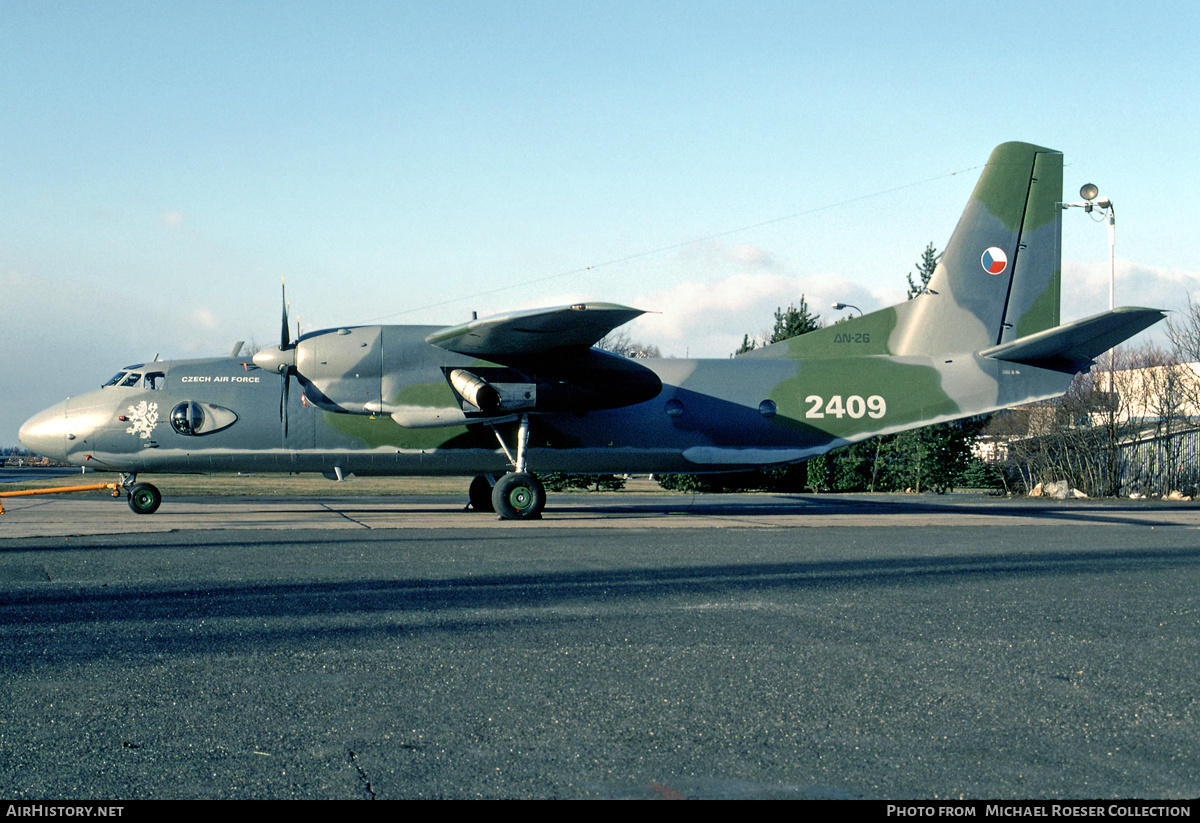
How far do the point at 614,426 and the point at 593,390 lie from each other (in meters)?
1.07

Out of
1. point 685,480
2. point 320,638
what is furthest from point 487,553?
point 685,480

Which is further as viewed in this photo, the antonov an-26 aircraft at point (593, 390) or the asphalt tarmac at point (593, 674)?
the antonov an-26 aircraft at point (593, 390)

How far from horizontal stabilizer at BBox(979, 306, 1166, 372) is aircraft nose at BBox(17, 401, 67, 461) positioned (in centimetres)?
1892

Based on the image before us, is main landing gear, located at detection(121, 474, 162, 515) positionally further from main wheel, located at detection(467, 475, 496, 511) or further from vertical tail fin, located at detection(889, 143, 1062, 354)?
vertical tail fin, located at detection(889, 143, 1062, 354)

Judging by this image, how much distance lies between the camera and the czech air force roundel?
763 inches

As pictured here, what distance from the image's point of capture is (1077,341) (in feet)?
57.5

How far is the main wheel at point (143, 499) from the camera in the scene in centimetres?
1750

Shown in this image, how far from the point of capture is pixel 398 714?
13.8 ft

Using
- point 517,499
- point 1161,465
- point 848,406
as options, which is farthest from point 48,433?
point 1161,465

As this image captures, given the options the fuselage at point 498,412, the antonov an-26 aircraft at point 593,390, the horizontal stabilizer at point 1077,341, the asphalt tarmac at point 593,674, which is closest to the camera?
the asphalt tarmac at point 593,674

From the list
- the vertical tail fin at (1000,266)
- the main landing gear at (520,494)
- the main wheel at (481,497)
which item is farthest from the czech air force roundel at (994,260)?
the main wheel at (481,497)

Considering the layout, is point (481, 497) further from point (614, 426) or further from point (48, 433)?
point (48, 433)

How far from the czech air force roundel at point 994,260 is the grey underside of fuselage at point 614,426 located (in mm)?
2019

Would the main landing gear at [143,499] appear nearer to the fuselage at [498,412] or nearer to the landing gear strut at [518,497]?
the fuselage at [498,412]
